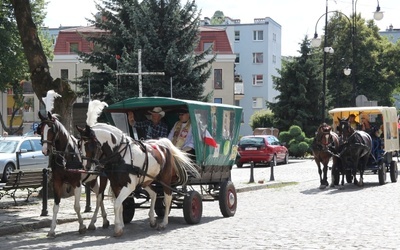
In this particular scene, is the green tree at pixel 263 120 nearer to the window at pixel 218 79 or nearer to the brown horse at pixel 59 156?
the window at pixel 218 79

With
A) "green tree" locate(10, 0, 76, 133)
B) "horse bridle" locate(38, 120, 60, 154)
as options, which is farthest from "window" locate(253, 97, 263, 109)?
"horse bridle" locate(38, 120, 60, 154)

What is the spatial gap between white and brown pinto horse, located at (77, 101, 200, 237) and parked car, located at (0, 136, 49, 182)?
15240 millimetres

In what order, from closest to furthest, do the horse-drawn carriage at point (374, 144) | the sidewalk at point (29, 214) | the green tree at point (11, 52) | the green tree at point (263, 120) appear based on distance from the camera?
the sidewalk at point (29, 214), the horse-drawn carriage at point (374, 144), the green tree at point (11, 52), the green tree at point (263, 120)

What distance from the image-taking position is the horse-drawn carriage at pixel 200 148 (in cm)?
1525

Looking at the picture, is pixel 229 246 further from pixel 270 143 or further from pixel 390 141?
pixel 270 143

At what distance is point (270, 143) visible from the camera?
42.0 metres

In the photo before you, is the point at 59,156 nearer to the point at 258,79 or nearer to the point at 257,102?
the point at 257,102

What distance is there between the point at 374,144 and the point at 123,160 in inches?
588

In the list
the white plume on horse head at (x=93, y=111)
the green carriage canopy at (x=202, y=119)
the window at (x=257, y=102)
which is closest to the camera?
the white plume on horse head at (x=93, y=111)

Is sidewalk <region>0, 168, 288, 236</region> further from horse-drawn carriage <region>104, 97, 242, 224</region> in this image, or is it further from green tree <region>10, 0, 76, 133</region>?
green tree <region>10, 0, 76, 133</region>

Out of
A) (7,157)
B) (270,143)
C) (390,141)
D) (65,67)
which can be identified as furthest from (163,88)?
(65,67)

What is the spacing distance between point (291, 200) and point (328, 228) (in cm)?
676

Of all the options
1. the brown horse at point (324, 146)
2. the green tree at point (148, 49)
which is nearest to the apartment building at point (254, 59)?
the green tree at point (148, 49)

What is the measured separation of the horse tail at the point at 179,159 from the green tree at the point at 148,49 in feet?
91.3
